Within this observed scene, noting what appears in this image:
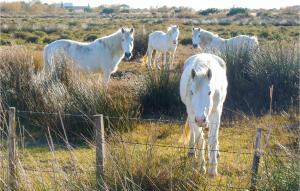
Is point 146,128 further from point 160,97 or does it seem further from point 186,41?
point 186,41

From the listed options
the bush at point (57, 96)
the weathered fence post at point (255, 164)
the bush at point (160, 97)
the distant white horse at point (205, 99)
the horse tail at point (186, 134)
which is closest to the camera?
the weathered fence post at point (255, 164)

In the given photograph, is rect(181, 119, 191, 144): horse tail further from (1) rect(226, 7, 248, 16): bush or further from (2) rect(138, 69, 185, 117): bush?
(1) rect(226, 7, 248, 16): bush


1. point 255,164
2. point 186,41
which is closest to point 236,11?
point 186,41

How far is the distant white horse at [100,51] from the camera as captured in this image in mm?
11641

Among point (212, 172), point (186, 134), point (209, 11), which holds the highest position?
point (186, 134)

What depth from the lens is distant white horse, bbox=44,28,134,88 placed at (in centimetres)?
1164

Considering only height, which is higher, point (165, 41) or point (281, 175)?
point (281, 175)

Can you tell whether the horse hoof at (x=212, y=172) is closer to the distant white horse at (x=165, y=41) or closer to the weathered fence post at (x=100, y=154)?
the weathered fence post at (x=100, y=154)

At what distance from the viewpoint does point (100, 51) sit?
38.7 ft

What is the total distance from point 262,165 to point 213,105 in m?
1.69

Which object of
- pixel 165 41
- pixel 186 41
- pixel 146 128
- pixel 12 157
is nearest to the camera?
pixel 12 157

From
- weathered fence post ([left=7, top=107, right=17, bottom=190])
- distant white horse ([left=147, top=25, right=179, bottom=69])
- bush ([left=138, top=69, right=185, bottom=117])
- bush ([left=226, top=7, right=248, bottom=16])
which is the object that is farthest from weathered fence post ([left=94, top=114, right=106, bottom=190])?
bush ([left=226, top=7, right=248, bottom=16])

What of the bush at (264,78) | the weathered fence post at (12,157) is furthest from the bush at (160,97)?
the weathered fence post at (12,157)

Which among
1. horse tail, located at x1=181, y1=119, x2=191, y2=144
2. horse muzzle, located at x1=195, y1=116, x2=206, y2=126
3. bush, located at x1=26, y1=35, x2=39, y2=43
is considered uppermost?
horse muzzle, located at x1=195, y1=116, x2=206, y2=126
